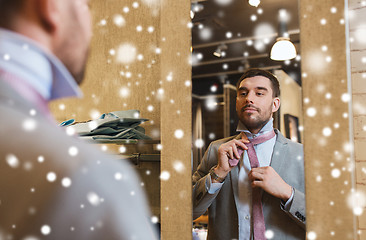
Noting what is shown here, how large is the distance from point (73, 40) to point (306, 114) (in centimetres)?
69

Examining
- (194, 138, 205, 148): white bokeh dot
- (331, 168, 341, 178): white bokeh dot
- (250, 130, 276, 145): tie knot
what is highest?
(250, 130, 276, 145): tie knot

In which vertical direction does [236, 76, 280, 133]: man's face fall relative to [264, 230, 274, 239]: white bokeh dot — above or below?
above

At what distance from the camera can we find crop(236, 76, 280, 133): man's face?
35.6 inches

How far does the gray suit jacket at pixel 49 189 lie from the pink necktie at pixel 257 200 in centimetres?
32

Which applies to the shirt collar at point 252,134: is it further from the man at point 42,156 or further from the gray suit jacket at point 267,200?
the man at point 42,156

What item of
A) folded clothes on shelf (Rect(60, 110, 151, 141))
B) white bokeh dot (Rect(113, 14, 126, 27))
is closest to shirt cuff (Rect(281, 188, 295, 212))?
folded clothes on shelf (Rect(60, 110, 151, 141))

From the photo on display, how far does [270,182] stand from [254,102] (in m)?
0.23

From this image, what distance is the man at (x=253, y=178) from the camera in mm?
864

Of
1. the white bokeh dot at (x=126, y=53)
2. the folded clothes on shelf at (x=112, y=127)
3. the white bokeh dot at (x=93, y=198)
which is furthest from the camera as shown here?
the white bokeh dot at (x=126, y=53)

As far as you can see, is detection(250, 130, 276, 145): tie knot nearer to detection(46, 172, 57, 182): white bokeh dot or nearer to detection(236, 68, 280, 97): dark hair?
detection(236, 68, 280, 97): dark hair

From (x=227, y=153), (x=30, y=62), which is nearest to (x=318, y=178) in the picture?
(x=227, y=153)

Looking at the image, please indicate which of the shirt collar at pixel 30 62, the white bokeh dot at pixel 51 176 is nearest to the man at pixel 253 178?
the white bokeh dot at pixel 51 176

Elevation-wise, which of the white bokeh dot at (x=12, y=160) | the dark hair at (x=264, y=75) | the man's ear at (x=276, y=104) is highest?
the dark hair at (x=264, y=75)

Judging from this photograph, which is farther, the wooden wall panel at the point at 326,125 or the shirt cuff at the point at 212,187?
the shirt cuff at the point at 212,187
